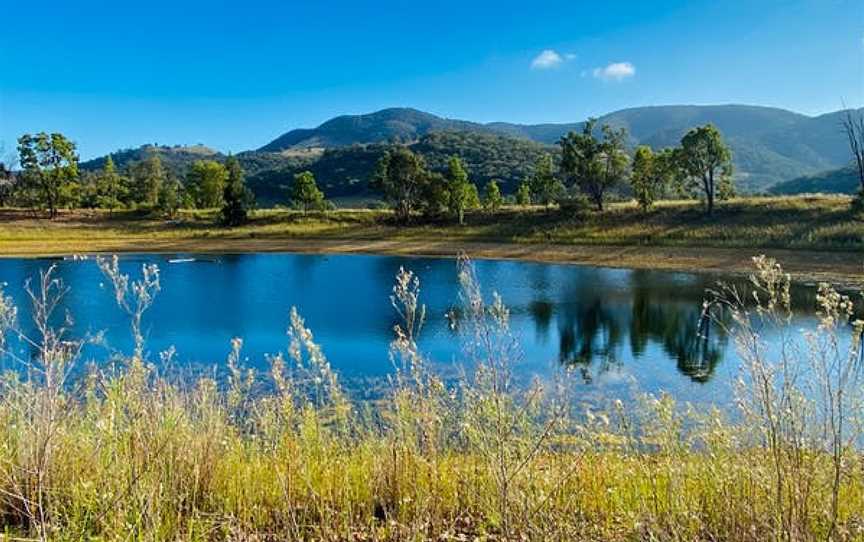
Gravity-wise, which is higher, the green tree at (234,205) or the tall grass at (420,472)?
the green tree at (234,205)

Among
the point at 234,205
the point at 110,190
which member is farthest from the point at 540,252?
the point at 110,190

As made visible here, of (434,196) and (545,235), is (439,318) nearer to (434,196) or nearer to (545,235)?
(545,235)

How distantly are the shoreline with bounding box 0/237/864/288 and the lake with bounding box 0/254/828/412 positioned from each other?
10.7 ft

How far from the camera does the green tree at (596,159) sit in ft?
176

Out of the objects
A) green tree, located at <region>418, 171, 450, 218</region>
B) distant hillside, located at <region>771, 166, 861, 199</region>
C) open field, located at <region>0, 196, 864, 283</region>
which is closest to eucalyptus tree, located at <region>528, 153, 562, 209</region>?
open field, located at <region>0, 196, 864, 283</region>

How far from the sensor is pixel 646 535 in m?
3.91

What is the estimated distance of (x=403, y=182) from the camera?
6216cm

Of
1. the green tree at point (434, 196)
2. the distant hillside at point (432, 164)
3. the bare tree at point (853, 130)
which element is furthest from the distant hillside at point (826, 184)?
the bare tree at point (853, 130)

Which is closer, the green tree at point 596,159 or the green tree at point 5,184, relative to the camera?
the green tree at point 596,159

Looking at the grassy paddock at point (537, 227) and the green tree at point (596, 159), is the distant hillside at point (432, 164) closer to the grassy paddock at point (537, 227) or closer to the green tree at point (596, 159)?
the grassy paddock at point (537, 227)

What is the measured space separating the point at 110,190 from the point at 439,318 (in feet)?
237

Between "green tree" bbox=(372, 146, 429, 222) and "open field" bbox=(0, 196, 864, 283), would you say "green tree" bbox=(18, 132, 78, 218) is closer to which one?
"open field" bbox=(0, 196, 864, 283)

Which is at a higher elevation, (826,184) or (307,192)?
(307,192)

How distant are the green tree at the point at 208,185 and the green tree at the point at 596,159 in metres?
41.8
